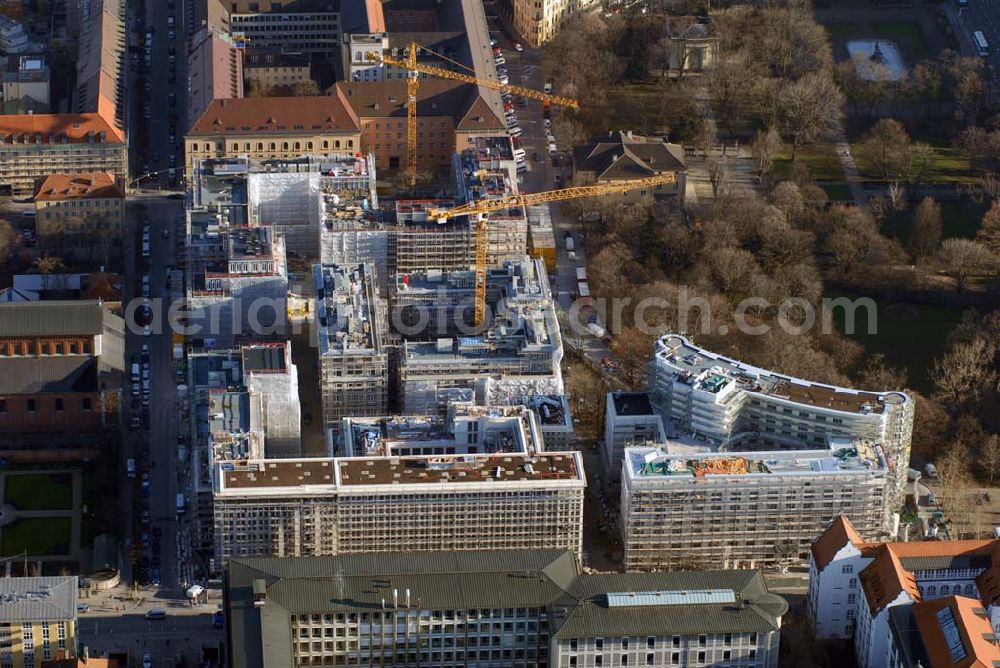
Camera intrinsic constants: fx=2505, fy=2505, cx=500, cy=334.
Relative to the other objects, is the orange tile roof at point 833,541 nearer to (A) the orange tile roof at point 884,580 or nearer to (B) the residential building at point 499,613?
(A) the orange tile roof at point 884,580

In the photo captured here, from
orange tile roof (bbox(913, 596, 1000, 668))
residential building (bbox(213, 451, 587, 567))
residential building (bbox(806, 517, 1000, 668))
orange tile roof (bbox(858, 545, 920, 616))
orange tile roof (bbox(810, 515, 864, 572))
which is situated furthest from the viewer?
residential building (bbox(213, 451, 587, 567))

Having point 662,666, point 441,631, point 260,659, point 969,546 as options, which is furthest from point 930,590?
point 260,659

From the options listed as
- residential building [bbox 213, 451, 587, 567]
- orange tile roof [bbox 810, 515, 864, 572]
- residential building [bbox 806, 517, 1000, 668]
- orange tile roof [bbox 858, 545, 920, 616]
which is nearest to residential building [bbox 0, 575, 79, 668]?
residential building [bbox 213, 451, 587, 567]

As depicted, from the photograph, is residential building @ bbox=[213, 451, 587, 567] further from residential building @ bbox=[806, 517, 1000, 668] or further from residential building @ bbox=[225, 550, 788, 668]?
residential building @ bbox=[806, 517, 1000, 668]

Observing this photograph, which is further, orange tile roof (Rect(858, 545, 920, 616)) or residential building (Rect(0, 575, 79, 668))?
orange tile roof (Rect(858, 545, 920, 616))

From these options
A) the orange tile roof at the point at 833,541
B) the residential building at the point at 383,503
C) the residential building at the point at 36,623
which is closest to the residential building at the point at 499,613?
the orange tile roof at the point at 833,541

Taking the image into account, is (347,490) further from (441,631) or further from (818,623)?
(818,623)

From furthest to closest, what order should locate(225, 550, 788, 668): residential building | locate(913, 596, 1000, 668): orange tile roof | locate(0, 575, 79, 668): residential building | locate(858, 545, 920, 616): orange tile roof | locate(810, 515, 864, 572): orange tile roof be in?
locate(810, 515, 864, 572): orange tile roof, locate(858, 545, 920, 616): orange tile roof, locate(0, 575, 79, 668): residential building, locate(225, 550, 788, 668): residential building, locate(913, 596, 1000, 668): orange tile roof
